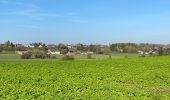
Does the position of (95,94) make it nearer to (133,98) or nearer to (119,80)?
(133,98)

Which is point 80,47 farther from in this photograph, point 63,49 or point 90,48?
→ point 63,49

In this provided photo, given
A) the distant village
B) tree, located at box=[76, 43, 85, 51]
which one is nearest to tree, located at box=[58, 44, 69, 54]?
the distant village

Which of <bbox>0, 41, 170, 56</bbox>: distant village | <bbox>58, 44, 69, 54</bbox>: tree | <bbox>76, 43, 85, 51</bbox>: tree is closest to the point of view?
<bbox>58, 44, 69, 54</bbox>: tree

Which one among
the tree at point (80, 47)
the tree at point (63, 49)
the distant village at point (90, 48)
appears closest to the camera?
the tree at point (63, 49)

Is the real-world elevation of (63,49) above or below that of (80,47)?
below

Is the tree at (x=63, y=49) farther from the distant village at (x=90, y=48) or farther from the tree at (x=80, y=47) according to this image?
the tree at (x=80, y=47)

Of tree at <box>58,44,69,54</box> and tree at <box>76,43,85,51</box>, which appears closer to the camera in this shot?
tree at <box>58,44,69,54</box>

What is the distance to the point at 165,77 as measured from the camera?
71.3ft

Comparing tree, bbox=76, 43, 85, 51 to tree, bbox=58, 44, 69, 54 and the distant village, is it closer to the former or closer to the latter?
the distant village

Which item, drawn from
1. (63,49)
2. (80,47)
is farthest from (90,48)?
(63,49)

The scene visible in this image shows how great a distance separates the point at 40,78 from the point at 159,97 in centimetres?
680

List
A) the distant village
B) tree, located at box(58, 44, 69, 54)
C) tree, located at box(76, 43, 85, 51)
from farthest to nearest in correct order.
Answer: tree, located at box(76, 43, 85, 51), the distant village, tree, located at box(58, 44, 69, 54)

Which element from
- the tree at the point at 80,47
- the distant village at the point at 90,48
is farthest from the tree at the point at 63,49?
the tree at the point at 80,47

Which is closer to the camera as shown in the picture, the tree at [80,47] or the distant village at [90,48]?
the distant village at [90,48]
